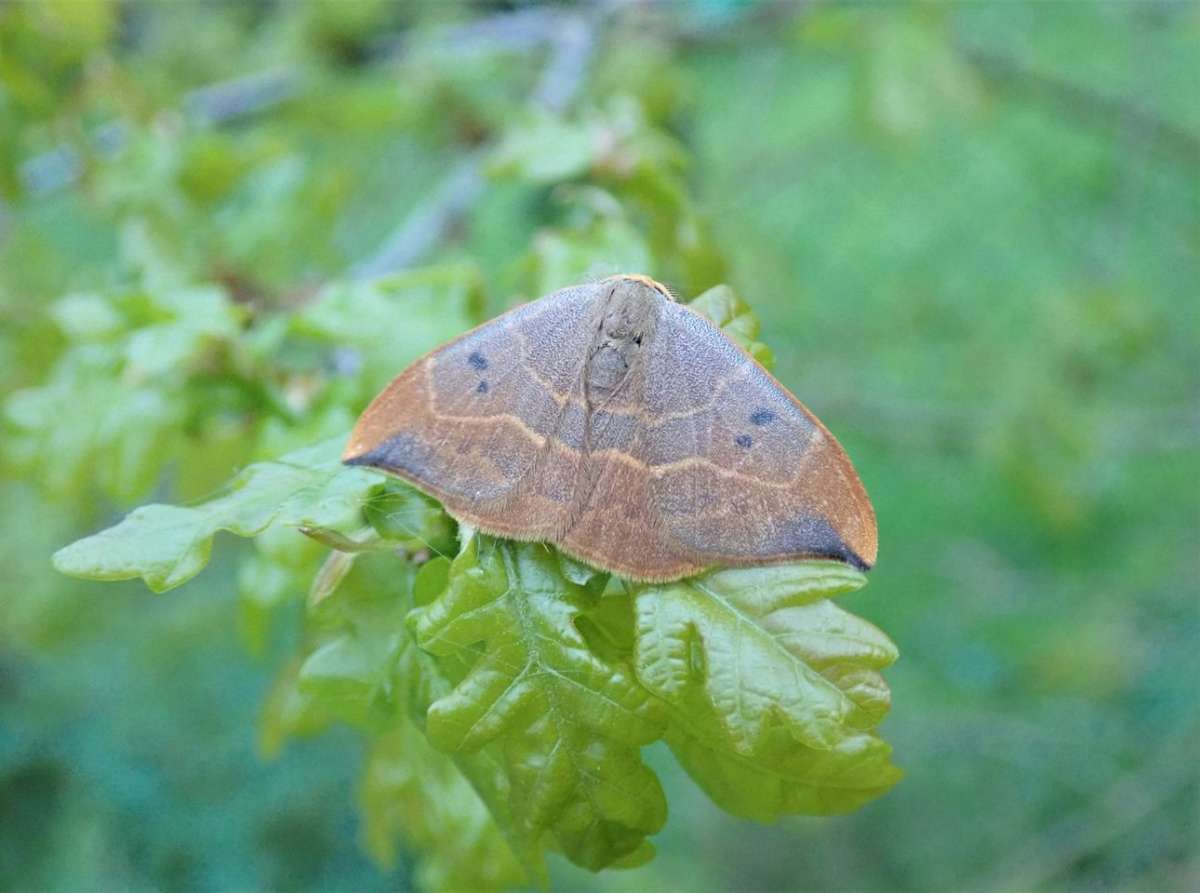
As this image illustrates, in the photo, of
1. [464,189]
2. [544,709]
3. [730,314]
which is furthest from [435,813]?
[464,189]

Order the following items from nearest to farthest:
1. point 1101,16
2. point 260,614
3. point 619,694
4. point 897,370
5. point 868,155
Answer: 1. point 619,694
2. point 260,614
3. point 1101,16
4. point 897,370
5. point 868,155

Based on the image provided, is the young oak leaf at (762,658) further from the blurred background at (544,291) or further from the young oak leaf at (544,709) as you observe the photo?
the blurred background at (544,291)

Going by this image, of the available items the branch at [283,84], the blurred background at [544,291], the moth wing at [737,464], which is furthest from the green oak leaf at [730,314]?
the branch at [283,84]

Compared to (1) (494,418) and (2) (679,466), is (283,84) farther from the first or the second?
(2) (679,466)

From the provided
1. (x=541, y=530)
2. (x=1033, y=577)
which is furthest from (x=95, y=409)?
(x=1033, y=577)

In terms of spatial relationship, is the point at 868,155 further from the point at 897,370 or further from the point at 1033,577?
the point at 1033,577

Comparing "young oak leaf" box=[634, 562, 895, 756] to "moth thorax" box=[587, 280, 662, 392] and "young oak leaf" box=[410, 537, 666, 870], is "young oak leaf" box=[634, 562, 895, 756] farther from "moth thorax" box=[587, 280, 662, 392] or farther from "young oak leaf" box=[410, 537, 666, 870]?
"moth thorax" box=[587, 280, 662, 392]

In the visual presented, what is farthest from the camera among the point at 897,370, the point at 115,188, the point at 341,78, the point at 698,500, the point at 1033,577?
the point at 897,370
